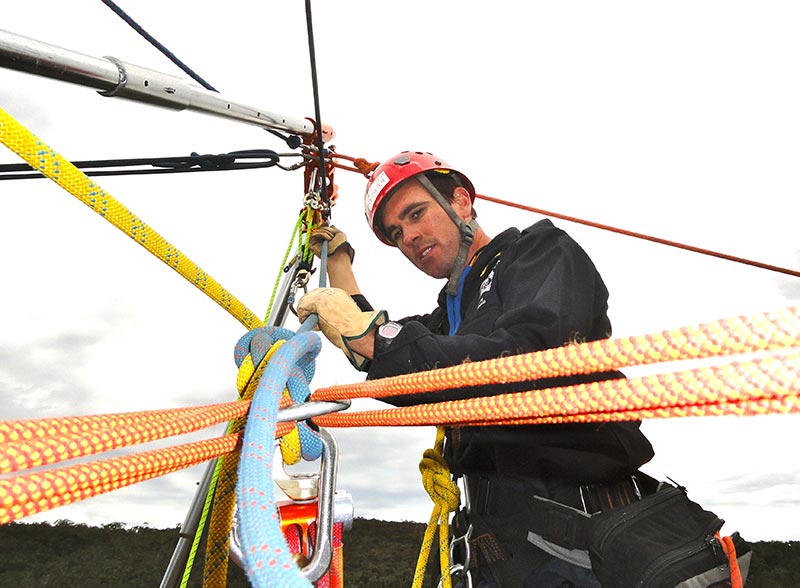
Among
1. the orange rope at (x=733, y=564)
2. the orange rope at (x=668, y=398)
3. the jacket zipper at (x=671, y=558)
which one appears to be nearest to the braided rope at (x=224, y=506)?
the orange rope at (x=668, y=398)

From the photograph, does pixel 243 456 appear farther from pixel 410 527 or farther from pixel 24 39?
pixel 410 527

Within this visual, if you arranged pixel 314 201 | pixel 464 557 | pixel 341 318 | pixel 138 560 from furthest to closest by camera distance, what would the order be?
pixel 138 560 < pixel 314 201 < pixel 464 557 < pixel 341 318

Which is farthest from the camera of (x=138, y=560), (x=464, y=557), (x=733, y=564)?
(x=138, y=560)

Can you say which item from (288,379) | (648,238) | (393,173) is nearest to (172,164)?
(393,173)

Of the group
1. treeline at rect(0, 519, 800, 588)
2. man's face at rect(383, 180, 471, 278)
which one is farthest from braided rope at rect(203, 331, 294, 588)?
treeline at rect(0, 519, 800, 588)

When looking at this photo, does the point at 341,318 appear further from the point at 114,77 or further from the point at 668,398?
the point at 668,398

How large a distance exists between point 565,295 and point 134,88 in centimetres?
188

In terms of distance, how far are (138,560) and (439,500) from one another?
8.57 meters

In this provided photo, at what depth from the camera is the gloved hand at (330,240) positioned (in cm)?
303

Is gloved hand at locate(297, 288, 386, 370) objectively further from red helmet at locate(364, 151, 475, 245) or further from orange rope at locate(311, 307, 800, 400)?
red helmet at locate(364, 151, 475, 245)

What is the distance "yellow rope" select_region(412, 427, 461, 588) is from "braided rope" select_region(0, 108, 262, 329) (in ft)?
4.19

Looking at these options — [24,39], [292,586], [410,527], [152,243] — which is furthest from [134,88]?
[410,527]

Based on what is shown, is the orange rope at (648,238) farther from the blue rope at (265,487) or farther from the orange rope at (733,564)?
the blue rope at (265,487)

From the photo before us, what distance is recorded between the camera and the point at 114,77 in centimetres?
208
